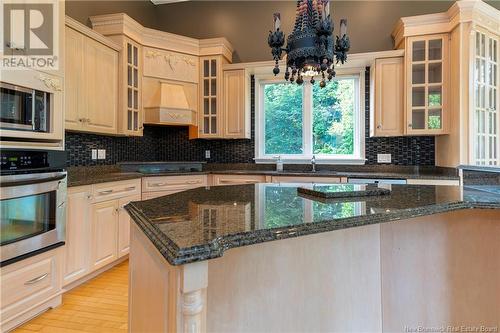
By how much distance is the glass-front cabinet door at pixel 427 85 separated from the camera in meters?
3.27

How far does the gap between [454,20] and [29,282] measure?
4.27m

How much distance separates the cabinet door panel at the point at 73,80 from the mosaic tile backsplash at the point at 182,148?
13.6 inches

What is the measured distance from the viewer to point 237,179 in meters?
3.75

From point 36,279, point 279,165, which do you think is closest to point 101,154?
point 36,279

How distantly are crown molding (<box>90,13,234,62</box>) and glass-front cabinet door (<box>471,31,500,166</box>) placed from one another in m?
2.79

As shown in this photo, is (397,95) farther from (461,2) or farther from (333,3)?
(333,3)

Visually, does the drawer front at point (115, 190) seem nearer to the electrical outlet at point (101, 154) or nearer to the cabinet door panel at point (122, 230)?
the cabinet door panel at point (122, 230)

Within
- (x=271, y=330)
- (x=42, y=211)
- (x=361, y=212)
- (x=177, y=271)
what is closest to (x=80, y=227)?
(x=42, y=211)

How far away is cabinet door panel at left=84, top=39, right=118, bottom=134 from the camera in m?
2.97

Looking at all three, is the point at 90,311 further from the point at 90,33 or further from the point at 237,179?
the point at 90,33

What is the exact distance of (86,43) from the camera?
2904 mm

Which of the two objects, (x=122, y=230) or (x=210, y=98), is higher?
(x=210, y=98)

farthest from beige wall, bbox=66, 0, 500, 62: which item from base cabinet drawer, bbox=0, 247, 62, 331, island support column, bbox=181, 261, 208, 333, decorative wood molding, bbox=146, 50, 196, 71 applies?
island support column, bbox=181, 261, 208, 333

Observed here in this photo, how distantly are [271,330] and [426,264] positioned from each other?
2.86ft
